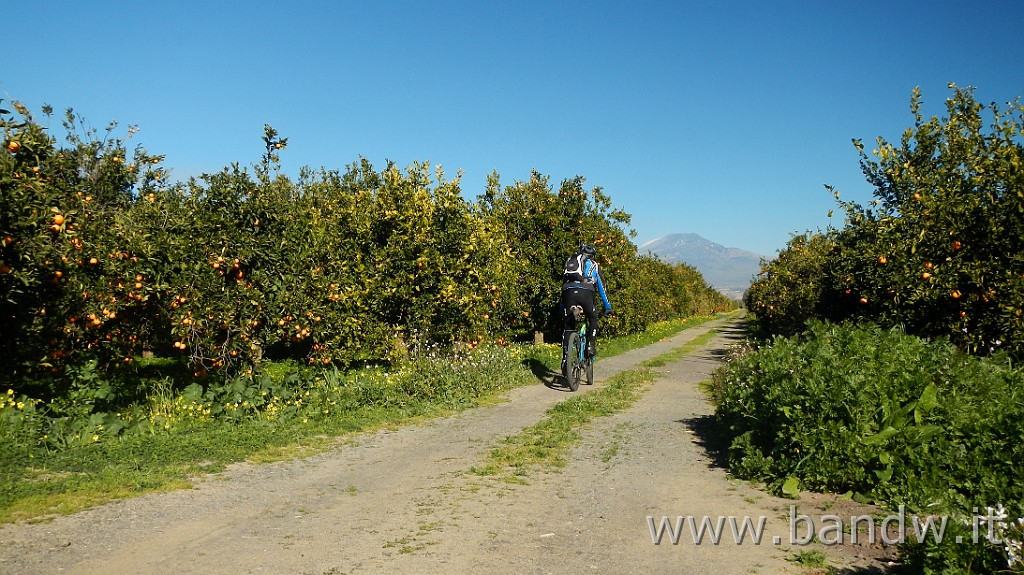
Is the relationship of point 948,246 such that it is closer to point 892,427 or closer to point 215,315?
point 892,427

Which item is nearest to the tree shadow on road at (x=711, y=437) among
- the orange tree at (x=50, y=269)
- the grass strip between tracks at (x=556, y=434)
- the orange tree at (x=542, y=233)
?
the grass strip between tracks at (x=556, y=434)

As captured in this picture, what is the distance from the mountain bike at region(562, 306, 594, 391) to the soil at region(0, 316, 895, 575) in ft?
13.7

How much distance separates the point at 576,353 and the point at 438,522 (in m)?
7.51

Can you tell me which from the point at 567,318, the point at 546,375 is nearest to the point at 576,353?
the point at 567,318

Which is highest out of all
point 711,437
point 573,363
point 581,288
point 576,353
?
point 581,288

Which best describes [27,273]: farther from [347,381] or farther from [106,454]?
[347,381]

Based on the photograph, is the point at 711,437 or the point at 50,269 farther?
the point at 711,437

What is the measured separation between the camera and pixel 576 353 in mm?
12055

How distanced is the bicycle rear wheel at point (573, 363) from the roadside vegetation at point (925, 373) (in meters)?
3.73

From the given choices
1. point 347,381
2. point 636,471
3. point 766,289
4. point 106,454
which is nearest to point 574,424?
point 636,471

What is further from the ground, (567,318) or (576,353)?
(567,318)

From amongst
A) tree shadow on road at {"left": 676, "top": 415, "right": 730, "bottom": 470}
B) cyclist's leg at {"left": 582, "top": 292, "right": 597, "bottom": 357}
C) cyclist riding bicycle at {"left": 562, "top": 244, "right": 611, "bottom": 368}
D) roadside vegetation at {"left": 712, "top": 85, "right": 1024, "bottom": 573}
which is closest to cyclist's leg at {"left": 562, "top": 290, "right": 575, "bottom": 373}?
cyclist riding bicycle at {"left": 562, "top": 244, "right": 611, "bottom": 368}

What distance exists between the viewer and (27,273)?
5.93 m

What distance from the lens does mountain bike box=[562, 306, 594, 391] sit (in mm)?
11562
